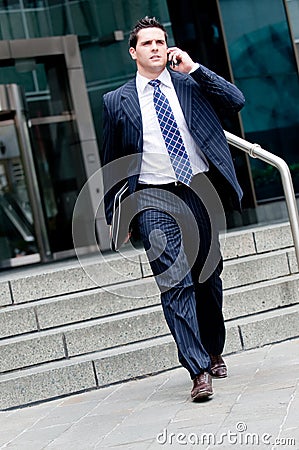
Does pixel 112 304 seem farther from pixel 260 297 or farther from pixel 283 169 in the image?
pixel 283 169

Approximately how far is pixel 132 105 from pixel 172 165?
0.39m

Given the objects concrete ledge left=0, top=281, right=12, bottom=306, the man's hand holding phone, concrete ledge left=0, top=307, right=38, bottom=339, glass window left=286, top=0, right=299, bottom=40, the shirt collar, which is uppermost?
glass window left=286, top=0, right=299, bottom=40

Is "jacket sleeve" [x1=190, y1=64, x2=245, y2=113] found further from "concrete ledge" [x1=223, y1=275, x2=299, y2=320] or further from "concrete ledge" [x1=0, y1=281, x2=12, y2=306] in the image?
"concrete ledge" [x1=0, y1=281, x2=12, y2=306]

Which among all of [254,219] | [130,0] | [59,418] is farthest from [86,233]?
[59,418]

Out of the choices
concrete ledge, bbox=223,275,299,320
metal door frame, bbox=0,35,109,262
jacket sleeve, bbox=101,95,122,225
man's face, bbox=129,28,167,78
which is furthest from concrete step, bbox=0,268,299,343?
metal door frame, bbox=0,35,109,262

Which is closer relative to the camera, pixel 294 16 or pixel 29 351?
pixel 29 351

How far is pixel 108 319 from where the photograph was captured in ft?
22.6

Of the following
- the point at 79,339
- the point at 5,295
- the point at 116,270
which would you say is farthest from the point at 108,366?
the point at 116,270

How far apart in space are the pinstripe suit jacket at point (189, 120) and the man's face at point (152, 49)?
6.7 inches

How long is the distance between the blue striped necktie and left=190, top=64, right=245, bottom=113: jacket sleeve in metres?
0.22

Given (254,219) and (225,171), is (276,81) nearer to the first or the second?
(254,219)

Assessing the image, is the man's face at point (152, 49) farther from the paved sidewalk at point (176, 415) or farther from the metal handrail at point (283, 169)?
the paved sidewalk at point (176, 415)

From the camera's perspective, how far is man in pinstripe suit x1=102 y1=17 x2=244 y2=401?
5.20 m

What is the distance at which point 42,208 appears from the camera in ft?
44.6
